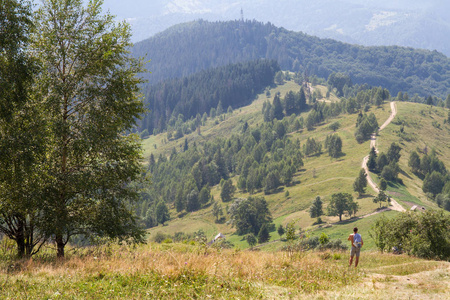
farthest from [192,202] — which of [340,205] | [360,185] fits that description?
[360,185]

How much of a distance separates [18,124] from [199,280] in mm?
12169

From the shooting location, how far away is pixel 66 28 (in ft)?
63.9

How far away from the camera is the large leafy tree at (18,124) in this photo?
15812 millimetres

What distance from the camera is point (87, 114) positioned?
65.0 feet

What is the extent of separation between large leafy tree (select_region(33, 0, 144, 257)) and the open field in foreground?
4.55 meters

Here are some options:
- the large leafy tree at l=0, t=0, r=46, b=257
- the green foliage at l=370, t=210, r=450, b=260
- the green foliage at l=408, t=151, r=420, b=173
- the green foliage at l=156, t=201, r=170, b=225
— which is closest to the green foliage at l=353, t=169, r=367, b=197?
the green foliage at l=408, t=151, r=420, b=173

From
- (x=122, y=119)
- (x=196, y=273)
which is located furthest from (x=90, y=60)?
(x=196, y=273)

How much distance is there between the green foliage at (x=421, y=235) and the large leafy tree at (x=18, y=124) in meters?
28.1

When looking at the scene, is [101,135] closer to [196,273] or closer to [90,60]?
[90,60]

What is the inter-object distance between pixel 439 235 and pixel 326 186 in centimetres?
12473

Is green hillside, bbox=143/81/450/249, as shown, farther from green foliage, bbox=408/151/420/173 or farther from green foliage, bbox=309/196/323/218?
green foliage, bbox=408/151/420/173

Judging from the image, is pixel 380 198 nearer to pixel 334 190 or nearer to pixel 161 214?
pixel 334 190

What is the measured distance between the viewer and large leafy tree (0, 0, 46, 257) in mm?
15812

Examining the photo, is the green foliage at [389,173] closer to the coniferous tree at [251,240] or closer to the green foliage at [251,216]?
the green foliage at [251,216]
